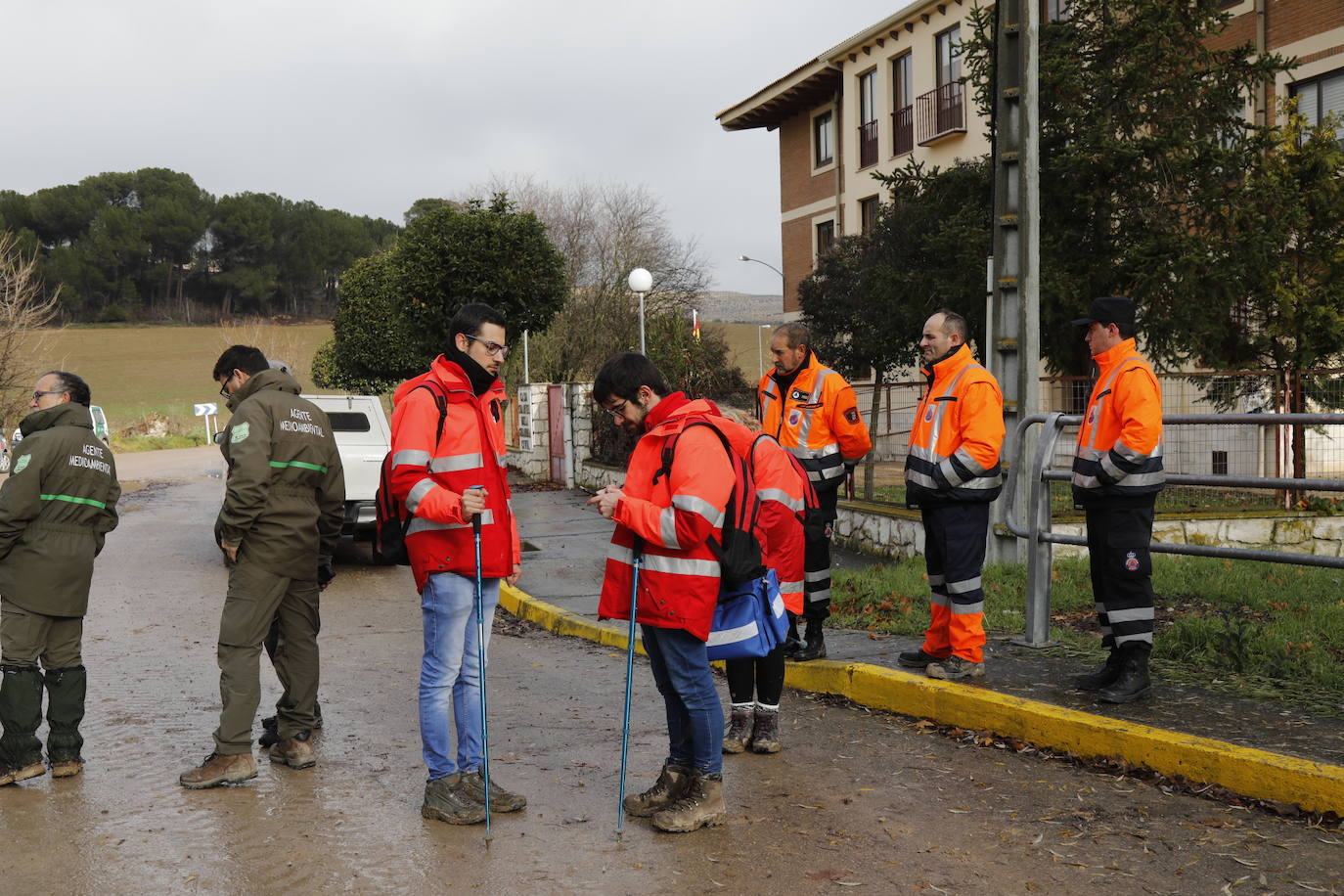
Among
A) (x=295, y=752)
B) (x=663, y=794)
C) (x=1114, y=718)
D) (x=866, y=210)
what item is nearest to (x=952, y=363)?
(x=1114, y=718)

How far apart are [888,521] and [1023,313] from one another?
3.37 metres

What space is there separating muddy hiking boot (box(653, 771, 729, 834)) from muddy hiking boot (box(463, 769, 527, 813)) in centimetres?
60

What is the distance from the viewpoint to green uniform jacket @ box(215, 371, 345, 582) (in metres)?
5.25

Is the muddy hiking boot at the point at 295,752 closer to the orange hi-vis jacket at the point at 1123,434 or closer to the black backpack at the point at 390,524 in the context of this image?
the black backpack at the point at 390,524

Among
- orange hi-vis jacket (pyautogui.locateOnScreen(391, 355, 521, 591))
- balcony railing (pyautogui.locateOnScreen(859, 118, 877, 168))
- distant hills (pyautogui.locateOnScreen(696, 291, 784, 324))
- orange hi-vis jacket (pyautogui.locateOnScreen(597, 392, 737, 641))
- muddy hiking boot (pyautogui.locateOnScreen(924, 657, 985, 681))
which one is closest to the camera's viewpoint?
orange hi-vis jacket (pyautogui.locateOnScreen(597, 392, 737, 641))

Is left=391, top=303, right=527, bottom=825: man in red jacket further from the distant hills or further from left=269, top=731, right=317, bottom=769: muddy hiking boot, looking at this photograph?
the distant hills

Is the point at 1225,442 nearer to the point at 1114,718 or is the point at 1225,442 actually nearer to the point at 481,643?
the point at 1114,718

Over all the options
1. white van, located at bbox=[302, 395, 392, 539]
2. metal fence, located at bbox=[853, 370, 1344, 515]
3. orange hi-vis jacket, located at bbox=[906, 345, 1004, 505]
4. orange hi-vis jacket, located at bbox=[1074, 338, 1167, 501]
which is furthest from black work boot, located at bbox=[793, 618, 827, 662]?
white van, located at bbox=[302, 395, 392, 539]

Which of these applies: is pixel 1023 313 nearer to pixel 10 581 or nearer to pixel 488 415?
pixel 488 415

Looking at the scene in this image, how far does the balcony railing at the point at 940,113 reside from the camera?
25578mm

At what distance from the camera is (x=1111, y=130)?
579 inches

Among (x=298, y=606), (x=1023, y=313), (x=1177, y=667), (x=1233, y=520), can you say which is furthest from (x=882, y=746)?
(x=1233, y=520)

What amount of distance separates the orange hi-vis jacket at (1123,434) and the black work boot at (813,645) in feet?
5.75

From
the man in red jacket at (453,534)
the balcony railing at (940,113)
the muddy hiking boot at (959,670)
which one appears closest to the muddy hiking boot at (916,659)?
the muddy hiking boot at (959,670)
